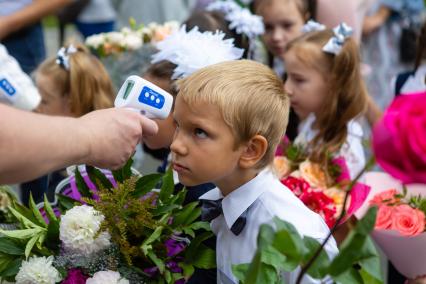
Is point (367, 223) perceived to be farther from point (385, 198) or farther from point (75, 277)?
point (385, 198)

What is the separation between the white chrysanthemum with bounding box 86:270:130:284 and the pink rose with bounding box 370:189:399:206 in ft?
3.10

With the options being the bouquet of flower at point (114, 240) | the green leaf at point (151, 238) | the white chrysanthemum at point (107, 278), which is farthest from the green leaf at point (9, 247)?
the green leaf at point (151, 238)

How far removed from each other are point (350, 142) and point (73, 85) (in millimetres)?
1345

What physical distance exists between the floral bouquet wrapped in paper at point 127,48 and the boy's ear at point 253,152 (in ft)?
5.91

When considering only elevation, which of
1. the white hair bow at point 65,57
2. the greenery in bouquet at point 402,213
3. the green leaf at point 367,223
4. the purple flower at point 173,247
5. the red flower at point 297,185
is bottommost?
the white hair bow at point 65,57

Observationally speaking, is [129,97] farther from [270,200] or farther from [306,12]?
[306,12]

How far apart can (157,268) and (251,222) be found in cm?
29

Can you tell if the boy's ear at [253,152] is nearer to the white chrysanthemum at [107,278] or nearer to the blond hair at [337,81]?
the white chrysanthemum at [107,278]

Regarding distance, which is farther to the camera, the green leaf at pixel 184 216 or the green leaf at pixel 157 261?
the green leaf at pixel 184 216

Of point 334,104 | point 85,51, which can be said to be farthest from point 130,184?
point 85,51

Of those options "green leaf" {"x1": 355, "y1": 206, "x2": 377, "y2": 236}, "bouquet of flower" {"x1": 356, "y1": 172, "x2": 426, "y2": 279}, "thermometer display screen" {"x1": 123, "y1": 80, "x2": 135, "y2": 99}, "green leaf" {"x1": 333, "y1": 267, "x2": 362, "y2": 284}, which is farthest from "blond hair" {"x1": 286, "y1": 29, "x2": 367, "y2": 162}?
"green leaf" {"x1": 355, "y1": 206, "x2": 377, "y2": 236}

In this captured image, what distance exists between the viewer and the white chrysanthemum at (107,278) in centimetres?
173

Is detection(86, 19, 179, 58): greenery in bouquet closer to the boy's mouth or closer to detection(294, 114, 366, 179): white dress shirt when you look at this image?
detection(294, 114, 366, 179): white dress shirt

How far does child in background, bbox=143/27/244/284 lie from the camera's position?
2.48 metres
